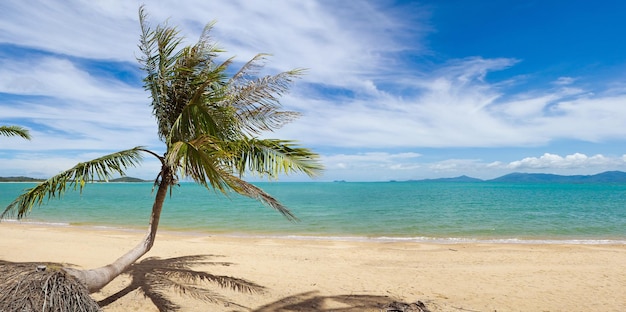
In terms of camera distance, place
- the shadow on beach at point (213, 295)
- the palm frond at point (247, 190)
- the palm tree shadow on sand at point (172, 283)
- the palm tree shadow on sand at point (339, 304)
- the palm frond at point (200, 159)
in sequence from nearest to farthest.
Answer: the palm frond at point (200, 159) < the palm frond at point (247, 190) < the palm tree shadow on sand at point (339, 304) < the shadow on beach at point (213, 295) < the palm tree shadow on sand at point (172, 283)

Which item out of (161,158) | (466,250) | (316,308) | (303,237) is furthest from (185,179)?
(303,237)

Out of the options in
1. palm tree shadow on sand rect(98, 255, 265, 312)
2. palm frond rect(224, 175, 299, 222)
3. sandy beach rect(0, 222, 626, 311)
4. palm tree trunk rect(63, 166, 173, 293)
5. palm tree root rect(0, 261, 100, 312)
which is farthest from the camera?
sandy beach rect(0, 222, 626, 311)

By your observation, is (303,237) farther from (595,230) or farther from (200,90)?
(595,230)

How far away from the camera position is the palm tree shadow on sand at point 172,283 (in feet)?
23.0

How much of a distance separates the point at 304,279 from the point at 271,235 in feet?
34.4

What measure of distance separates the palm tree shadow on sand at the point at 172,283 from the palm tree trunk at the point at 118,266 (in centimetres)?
102

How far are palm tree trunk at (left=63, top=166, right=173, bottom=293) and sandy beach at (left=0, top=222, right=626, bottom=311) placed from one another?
0.93 meters

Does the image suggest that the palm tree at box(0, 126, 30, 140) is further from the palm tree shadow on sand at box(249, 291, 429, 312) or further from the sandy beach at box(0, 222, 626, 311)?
the palm tree shadow on sand at box(249, 291, 429, 312)

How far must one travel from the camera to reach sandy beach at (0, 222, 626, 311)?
739 centimetres

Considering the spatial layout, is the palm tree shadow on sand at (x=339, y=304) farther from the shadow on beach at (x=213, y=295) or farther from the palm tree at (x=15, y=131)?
the palm tree at (x=15, y=131)

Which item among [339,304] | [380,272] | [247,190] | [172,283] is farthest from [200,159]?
[380,272]

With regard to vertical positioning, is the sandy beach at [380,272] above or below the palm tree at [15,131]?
below

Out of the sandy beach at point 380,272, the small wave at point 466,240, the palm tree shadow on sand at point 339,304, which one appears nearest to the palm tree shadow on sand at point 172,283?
the sandy beach at point 380,272

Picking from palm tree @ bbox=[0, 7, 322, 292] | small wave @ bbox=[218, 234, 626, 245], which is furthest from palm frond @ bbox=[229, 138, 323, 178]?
small wave @ bbox=[218, 234, 626, 245]
